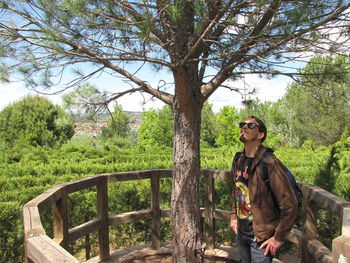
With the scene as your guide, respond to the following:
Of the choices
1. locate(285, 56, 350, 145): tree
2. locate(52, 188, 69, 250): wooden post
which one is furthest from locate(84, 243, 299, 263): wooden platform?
locate(285, 56, 350, 145): tree

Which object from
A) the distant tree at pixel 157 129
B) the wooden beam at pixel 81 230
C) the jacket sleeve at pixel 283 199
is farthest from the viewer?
the distant tree at pixel 157 129

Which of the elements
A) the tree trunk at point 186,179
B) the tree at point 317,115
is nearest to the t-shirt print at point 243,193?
the tree trunk at point 186,179

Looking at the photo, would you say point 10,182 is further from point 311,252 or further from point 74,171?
point 311,252

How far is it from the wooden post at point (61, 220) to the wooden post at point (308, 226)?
6.41ft

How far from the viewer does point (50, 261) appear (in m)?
1.02

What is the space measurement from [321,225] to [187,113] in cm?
246

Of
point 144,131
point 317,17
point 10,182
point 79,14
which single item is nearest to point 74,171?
point 10,182

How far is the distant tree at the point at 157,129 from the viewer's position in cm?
2184

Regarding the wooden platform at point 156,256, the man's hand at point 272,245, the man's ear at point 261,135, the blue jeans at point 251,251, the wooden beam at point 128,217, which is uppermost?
the man's ear at point 261,135

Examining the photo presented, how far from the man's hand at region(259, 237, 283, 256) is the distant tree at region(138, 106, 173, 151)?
19.6 meters

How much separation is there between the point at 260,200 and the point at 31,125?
58.5ft

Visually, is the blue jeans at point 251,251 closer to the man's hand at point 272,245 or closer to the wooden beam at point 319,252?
the man's hand at point 272,245

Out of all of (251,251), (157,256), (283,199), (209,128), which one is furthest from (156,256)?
(209,128)

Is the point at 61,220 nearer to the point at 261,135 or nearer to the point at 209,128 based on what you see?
the point at 261,135
